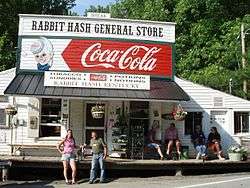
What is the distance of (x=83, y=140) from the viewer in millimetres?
19891

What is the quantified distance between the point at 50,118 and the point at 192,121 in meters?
5.74

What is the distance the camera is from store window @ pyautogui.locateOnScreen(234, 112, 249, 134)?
71.9 feet

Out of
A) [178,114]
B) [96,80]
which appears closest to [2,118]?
[96,80]

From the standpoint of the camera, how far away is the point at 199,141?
19.9 m

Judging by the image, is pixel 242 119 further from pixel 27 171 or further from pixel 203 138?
pixel 27 171

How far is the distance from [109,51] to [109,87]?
1483mm

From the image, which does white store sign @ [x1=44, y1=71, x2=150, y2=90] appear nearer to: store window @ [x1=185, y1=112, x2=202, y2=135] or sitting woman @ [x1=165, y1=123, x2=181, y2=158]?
sitting woman @ [x1=165, y1=123, x2=181, y2=158]

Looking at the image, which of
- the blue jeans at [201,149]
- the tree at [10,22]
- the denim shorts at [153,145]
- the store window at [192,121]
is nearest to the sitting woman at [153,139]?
the denim shorts at [153,145]

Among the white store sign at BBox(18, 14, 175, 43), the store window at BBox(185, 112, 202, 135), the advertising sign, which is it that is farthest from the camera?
the store window at BBox(185, 112, 202, 135)

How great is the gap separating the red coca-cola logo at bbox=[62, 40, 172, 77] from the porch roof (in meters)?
0.78

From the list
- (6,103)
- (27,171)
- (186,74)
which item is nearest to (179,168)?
(27,171)

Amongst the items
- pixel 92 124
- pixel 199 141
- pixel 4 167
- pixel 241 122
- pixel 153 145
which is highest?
pixel 241 122

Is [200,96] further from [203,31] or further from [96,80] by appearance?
[203,31]

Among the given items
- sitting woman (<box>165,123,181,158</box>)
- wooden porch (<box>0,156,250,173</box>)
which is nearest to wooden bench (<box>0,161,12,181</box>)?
wooden porch (<box>0,156,250,173</box>)
